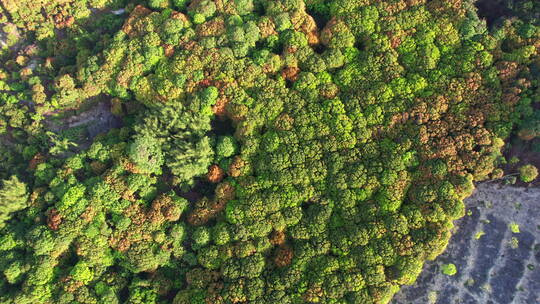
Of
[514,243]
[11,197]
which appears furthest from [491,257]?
[11,197]

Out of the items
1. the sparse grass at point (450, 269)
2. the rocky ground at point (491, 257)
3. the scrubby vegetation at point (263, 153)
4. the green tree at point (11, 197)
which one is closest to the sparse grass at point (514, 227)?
the rocky ground at point (491, 257)

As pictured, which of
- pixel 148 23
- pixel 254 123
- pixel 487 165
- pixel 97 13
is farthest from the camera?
pixel 97 13

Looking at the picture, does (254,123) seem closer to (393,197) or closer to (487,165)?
(393,197)

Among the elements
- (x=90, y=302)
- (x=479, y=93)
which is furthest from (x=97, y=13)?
(x=479, y=93)

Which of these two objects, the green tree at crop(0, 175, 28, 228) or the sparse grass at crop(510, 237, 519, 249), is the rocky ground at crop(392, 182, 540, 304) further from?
the green tree at crop(0, 175, 28, 228)

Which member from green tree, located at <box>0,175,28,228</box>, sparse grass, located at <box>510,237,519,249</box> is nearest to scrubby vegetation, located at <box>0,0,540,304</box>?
green tree, located at <box>0,175,28,228</box>

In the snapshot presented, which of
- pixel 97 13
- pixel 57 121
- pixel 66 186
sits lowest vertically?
pixel 66 186

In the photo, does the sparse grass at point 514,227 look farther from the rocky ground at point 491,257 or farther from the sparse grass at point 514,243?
the sparse grass at point 514,243
